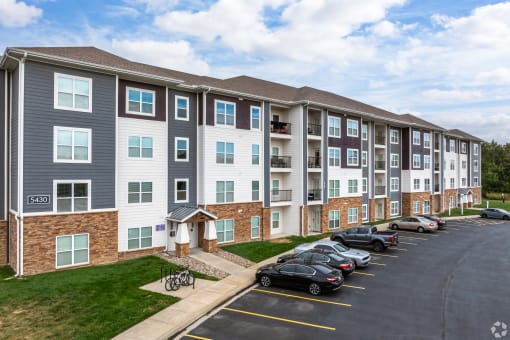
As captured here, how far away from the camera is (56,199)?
688 inches

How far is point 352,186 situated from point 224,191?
1476 centimetres

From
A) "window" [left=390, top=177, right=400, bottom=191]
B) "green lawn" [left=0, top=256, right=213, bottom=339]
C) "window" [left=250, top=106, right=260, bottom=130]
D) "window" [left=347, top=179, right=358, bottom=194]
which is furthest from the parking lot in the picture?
"window" [left=390, top=177, right=400, bottom=191]

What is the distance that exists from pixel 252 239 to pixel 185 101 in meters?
11.7

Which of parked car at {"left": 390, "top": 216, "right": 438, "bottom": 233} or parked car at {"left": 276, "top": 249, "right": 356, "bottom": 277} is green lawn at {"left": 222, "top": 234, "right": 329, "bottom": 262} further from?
parked car at {"left": 390, "top": 216, "right": 438, "bottom": 233}

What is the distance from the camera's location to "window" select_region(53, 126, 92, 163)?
1752 centimetres

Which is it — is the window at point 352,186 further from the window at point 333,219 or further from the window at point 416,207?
the window at point 416,207

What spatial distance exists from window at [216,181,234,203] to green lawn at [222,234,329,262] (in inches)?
134

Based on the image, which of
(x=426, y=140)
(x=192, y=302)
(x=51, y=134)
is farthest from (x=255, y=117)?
(x=426, y=140)

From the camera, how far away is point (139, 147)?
2084 centimetres

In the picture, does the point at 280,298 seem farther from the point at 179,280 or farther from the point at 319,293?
the point at 179,280

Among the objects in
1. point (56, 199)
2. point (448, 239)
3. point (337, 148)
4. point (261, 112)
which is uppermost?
point (261, 112)

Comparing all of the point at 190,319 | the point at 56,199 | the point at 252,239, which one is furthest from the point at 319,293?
the point at 56,199

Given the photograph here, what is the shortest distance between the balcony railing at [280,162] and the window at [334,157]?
4.43m

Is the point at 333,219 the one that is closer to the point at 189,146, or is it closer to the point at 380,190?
the point at 380,190
